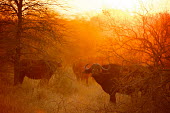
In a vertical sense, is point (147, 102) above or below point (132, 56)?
below

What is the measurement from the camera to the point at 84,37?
21812mm

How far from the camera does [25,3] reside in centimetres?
783

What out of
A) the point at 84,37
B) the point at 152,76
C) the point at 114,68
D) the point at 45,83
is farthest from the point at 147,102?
the point at 84,37

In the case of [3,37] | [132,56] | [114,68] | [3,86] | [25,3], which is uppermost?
[25,3]

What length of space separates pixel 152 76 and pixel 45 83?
6337 mm

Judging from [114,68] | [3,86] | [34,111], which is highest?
[114,68]

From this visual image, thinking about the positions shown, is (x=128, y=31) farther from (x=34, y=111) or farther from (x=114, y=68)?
(x=34, y=111)

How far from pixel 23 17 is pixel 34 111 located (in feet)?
13.9

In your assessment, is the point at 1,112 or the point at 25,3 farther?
the point at 25,3

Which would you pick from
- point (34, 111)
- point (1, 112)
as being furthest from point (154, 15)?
point (1, 112)

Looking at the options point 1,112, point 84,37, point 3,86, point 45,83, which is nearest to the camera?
point 1,112

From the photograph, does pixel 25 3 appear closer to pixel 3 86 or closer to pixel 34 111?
pixel 3 86

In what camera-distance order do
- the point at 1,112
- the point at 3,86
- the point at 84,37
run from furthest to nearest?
the point at 84,37 < the point at 3,86 < the point at 1,112

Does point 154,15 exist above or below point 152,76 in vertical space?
above
